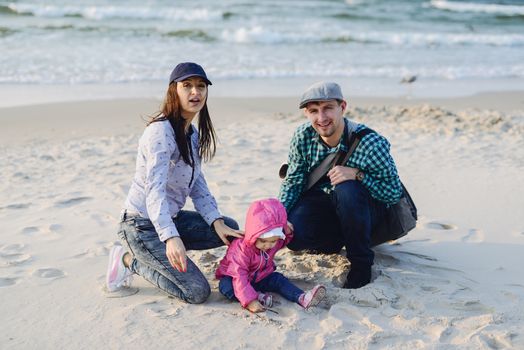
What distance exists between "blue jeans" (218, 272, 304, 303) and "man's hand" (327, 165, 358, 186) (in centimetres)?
56

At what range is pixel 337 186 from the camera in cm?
353

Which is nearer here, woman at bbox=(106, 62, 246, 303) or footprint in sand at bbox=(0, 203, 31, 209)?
woman at bbox=(106, 62, 246, 303)

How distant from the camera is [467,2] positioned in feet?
79.7

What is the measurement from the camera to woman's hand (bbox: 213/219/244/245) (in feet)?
11.3

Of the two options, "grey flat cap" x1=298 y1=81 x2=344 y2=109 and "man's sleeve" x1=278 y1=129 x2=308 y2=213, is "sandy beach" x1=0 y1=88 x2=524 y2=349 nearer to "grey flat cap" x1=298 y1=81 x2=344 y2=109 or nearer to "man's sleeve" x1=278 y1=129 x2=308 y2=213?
"man's sleeve" x1=278 y1=129 x2=308 y2=213

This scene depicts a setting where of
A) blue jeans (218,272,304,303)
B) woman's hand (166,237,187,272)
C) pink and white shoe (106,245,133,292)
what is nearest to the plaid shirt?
blue jeans (218,272,304,303)

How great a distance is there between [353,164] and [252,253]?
71 centimetres

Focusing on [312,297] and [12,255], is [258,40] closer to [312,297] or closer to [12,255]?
[12,255]

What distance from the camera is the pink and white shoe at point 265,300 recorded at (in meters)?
3.35

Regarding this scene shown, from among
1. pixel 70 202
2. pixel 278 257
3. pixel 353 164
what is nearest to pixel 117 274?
pixel 278 257

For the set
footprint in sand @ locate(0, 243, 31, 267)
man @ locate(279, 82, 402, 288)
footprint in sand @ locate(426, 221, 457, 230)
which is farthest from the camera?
footprint in sand @ locate(426, 221, 457, 230)

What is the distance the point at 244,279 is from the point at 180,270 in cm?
31

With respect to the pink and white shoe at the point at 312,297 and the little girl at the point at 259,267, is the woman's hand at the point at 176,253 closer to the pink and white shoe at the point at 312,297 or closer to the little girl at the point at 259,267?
the little girl at the point at 259,267

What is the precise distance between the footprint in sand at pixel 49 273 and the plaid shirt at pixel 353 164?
1.29 m
